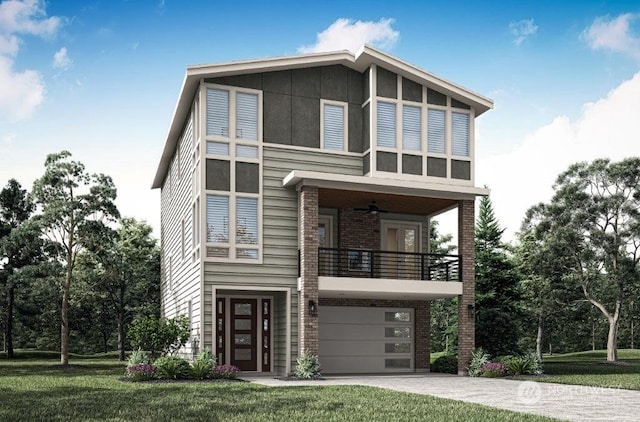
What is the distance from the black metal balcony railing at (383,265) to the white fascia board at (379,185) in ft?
6.32

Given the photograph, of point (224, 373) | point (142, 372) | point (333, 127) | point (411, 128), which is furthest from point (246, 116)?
point (142, 372)

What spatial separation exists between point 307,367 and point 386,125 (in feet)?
24.4

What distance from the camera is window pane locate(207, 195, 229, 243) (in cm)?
2098

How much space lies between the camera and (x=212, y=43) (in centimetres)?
2048

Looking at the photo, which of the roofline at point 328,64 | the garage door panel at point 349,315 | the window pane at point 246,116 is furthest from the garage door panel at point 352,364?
the roofline at point 328,64

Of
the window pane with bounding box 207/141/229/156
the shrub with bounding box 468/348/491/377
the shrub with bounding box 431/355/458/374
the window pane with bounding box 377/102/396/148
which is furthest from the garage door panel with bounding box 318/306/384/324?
the window pane with bounding box 207/141/229/156

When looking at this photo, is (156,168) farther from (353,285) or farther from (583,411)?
(583,411)

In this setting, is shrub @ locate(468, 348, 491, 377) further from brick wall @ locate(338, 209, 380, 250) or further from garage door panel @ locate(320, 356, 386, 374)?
brick wall @ locate(338, 209, 380, 250)

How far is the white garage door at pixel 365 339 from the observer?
2406cm

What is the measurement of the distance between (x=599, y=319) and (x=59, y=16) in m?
48.8

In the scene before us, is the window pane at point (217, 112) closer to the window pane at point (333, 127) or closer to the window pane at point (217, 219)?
the window pane at point (217, 219)

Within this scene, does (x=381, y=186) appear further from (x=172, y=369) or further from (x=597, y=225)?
(x=597, y=225)

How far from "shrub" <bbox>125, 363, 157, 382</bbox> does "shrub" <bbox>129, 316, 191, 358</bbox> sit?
1.86m

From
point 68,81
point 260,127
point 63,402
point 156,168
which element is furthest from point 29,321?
point 63,402
